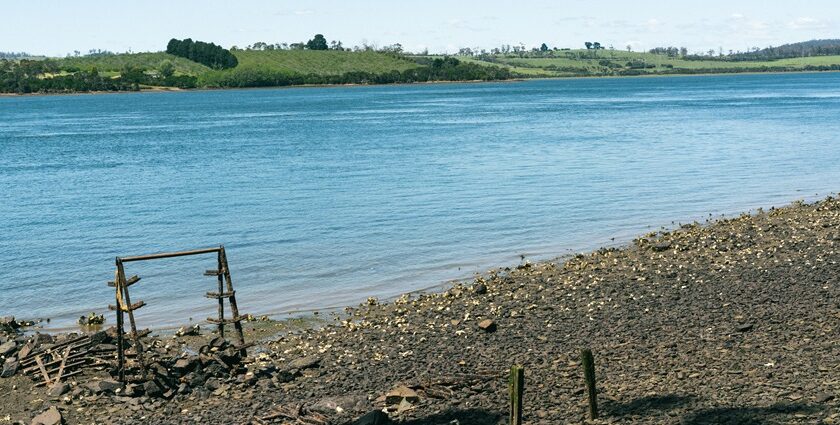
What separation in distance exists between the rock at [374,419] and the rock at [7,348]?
929cm

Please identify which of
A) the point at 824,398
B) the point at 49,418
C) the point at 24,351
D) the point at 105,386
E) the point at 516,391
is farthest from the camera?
the point at 24,351

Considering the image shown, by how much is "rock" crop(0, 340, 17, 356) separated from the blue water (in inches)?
169

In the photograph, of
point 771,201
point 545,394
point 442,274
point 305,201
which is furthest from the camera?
point 305,201

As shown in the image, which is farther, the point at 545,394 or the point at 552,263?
the point at 552,263

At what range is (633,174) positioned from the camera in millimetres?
54031

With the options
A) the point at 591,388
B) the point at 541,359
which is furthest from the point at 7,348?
the point at 591,388

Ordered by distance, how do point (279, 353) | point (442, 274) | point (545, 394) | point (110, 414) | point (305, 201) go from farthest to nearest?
point (305, 201)
point (442, 274)
point (279, 353)
point (110, 414)
point (545, 394)

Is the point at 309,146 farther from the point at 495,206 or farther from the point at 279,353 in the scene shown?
the point at 279,353

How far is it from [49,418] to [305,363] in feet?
15.8

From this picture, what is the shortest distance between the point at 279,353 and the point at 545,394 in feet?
22.7

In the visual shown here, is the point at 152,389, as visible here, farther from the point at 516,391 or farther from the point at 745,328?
the point at 745,328

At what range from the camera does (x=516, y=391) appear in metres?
13.6

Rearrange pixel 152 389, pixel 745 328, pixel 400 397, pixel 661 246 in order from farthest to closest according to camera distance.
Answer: pixel 661 246 < pixel 745 328 < pixel 152 389 < pixel 400 397

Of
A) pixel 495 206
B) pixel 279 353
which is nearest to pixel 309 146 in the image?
pixel 495 206
